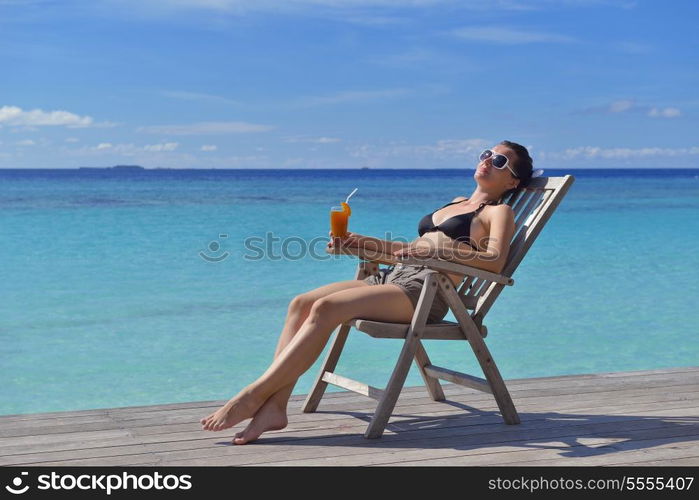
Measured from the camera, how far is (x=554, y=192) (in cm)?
371

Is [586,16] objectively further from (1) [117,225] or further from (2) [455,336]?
(2) [455,336]

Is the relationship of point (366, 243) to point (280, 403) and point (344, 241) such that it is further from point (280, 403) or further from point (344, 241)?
point (280, 403)

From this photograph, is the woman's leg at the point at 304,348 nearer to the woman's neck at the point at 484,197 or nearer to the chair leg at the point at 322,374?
the chair leg at the point at 322,374

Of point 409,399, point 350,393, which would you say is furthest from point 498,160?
point 350,393

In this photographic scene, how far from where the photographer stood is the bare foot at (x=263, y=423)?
3258 mm

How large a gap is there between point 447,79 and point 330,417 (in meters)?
40.6

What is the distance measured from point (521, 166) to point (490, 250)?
510 mm

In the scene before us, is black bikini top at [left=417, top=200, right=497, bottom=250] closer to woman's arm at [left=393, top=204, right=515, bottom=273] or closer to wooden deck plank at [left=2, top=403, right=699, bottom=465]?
woman's arm at [left=393, top=204, right=515, bottom=273]

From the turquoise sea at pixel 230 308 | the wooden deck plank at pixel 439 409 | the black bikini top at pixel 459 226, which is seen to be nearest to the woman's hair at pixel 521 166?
the black bikini top at pixel 459 226

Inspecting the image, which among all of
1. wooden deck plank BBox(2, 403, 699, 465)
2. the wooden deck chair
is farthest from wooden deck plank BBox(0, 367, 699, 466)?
the wooden deck chair

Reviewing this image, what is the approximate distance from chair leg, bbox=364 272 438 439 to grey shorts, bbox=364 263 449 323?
0.27 ft

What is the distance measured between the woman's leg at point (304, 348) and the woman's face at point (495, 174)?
76cm

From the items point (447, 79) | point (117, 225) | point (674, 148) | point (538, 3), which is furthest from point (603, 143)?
point (117, 225)

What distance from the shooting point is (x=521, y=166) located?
388 cm
